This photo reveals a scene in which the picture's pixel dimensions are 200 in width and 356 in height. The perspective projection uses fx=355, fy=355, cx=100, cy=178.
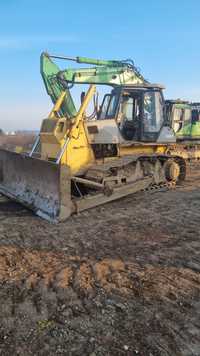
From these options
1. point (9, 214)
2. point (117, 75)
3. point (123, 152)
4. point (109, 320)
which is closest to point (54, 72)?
point (117, 75)

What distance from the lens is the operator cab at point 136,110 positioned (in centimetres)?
896

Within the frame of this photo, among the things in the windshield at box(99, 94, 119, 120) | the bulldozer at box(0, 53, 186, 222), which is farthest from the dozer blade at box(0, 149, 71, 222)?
the windshield at box(99, 94, 119, 120)

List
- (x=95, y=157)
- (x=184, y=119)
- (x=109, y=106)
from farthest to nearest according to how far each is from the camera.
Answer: (x=184, y=119) < (x=109, y=106) < (x=95, y=157)

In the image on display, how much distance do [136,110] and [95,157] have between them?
183 centimetres

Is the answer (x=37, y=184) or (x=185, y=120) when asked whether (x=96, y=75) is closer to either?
(x=185, y=120)

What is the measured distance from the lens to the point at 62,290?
3.78m

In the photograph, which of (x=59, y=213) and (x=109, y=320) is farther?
(x=59, y=213)

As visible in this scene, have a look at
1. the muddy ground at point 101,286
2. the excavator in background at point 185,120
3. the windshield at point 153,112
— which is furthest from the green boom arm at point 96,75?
the muddy ground at point 101,286

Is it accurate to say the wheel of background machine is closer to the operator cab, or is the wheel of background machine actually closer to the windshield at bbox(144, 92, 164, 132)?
the operator cab

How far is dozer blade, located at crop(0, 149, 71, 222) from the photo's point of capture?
255 inches

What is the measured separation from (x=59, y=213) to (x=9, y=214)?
1375mm

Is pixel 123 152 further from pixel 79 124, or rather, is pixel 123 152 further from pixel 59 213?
pixel 59 213

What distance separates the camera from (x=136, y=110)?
921 centimetres

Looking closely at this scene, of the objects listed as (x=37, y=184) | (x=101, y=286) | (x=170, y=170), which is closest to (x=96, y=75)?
(x=170, y=170)
